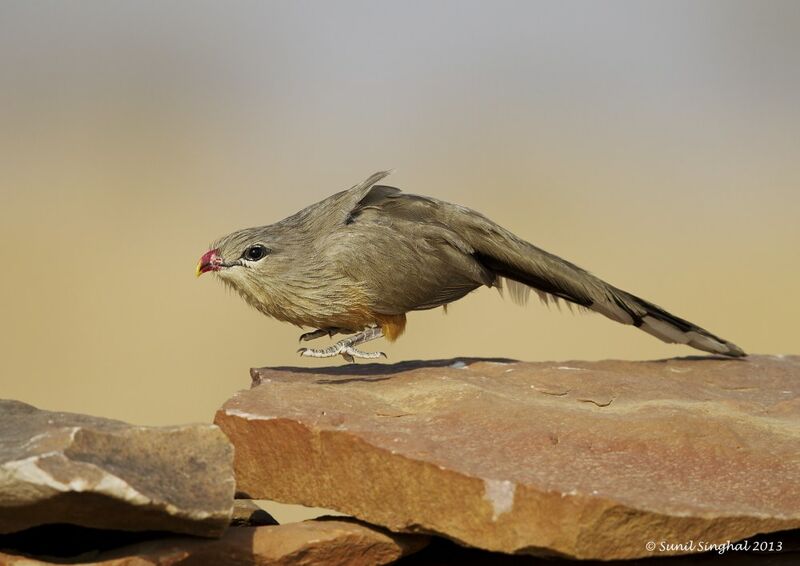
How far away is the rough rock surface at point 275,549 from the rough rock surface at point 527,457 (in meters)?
0.15

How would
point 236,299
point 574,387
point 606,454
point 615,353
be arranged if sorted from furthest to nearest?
point 236,299
point 615,353
point 574,387
point 606,454

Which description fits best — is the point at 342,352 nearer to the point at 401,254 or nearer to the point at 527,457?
the point at 401,254

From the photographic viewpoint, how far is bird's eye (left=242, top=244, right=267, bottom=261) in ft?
23.0

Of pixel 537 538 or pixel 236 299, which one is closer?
pixel 537 538

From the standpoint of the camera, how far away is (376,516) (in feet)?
17.0

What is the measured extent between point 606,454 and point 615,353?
37.2ft

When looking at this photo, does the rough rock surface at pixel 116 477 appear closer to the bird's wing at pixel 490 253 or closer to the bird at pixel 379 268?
the bird at pixel 379 268

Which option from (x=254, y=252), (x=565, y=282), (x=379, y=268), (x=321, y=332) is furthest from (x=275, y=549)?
(x=565, y=282)

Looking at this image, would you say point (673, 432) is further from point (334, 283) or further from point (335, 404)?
point (334, 283)

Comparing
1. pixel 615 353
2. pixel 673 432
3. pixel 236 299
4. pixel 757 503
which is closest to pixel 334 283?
pixel 673 432

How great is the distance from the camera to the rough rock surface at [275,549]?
487cm

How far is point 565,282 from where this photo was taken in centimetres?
740

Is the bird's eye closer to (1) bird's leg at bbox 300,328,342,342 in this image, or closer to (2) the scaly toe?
(1) bird's leg at bbox 300,328,342,342

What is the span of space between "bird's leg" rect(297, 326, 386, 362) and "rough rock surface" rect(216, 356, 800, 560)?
0.54 feet
